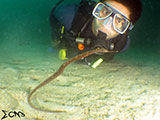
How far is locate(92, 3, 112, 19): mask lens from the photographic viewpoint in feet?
8.38

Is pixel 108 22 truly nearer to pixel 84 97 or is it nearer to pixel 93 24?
pixel 93 24

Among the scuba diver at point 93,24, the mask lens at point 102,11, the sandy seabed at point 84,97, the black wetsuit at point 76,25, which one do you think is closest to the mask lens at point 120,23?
the scuba diver at point 93,24

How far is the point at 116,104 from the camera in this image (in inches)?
63.3

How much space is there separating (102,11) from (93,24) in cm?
41

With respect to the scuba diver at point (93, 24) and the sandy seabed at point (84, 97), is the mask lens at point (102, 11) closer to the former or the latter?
the scuba diver at point (93, 24)

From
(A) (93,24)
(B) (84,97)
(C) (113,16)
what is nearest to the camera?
(B) (84,97)

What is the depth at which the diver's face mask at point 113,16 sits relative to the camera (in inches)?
98.7

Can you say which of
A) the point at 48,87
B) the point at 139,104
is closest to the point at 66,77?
the point at 48,87

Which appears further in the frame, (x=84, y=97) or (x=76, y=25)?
(x=76, y=25)

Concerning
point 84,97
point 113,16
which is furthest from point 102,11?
point 84,97

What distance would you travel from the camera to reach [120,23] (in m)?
2.63

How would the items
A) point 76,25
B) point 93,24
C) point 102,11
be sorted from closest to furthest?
point 102,11 < point 93,24 < point 76,25

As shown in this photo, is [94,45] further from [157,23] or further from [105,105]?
[157,23]

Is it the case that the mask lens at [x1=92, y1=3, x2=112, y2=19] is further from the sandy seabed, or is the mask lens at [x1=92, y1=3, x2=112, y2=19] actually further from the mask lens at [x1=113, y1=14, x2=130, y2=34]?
the sandy seabed
